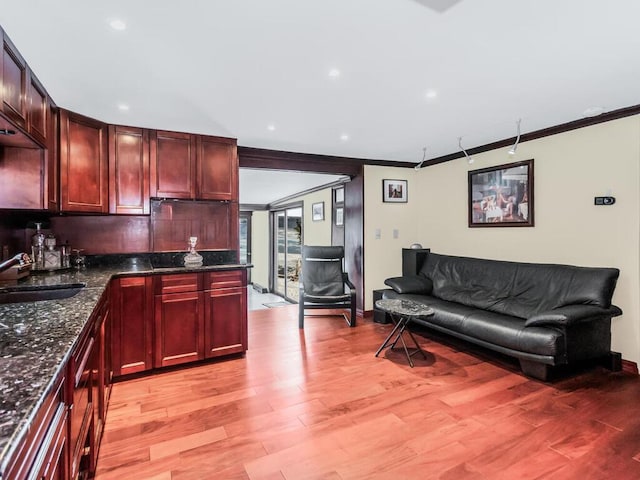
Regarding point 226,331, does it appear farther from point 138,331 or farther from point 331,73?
point 331,73

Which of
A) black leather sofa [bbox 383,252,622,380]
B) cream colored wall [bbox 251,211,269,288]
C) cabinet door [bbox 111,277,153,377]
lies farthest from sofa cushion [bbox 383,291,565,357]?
cream colored wall [bbox 251,211,269,288]

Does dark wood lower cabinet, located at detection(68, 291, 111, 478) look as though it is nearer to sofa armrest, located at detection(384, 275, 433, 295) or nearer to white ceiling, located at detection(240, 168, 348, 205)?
white ceiling, located at detection(240, 168, 348, 205)

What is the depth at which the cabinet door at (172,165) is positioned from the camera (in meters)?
3.36

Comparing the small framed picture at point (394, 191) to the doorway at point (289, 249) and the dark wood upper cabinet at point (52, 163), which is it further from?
the dark wood upper cabinet at point (52, 163)

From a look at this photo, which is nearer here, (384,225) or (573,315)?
(573,315)

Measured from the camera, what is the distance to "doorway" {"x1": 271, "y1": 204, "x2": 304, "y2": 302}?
7.71 meters

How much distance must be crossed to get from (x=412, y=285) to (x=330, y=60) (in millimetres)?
3059

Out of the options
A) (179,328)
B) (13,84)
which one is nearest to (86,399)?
(179,328)

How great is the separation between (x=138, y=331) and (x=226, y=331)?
0.77m

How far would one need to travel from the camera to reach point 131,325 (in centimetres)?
295

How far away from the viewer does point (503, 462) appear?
189 cm

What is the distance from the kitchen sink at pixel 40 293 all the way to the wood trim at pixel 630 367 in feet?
14.5

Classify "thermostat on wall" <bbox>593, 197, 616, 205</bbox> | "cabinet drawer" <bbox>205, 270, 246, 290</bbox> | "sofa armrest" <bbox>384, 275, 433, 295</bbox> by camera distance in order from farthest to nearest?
"sofa armrest" <bbox>384, 275, 433, 295</bbox> → "cabinet drawer" <bbox>205, 270, 246, 290</bbox> → "thermostat on wall" <bbox>593, 197, 616, 205</bbox>

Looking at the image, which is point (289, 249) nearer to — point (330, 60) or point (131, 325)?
point (131, 325)
